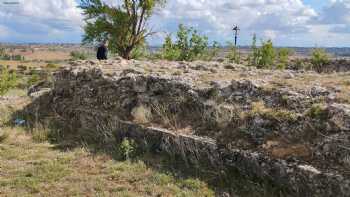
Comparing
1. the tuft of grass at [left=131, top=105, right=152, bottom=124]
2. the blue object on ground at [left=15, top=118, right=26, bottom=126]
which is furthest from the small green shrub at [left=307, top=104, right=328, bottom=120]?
the blue object on ground at [left=15, top=118, right=26, bottom=126]

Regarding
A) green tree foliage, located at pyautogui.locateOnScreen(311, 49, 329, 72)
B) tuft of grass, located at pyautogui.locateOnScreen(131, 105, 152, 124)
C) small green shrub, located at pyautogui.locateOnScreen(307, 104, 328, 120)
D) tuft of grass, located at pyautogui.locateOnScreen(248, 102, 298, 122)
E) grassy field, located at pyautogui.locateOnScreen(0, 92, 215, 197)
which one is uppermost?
green tree foliage, located at pyautogui.locateOnScreen(311, 49, 329, 72)

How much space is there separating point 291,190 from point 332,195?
0.70 metres

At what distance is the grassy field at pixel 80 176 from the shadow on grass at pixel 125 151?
0.22 metres

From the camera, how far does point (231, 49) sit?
123 feet

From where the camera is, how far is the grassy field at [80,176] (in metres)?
8.04

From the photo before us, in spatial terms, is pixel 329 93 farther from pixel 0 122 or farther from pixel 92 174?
pixel 0 122

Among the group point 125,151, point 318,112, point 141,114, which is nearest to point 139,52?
point 141,114

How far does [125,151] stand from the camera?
10102mm

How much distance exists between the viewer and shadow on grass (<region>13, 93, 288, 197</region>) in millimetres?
7902

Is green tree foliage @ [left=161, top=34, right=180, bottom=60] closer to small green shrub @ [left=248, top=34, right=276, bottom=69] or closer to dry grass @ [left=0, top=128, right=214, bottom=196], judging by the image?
small green shrub @ [left=248, top=34, right=276, bottom=69]

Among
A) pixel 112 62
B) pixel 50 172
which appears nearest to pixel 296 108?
pixel 50 172

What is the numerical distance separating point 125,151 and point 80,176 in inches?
57.8

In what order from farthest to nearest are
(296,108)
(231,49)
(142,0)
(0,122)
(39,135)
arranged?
(231,49), (142,0), (0,122), (39,135), (296,108)

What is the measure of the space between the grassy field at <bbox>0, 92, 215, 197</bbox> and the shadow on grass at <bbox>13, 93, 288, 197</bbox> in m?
0.22
